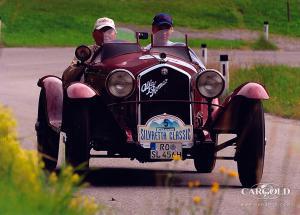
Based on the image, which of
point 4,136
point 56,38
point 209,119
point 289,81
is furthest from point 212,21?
point 4,136

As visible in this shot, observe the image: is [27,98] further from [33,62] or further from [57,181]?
[57,181]

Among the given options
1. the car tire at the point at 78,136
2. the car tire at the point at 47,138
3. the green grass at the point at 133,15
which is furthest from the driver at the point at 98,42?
the green grass at the point at 133,15

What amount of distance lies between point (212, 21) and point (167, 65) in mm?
41761

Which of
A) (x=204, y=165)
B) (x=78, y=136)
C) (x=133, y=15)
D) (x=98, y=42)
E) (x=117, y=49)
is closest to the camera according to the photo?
(x=78, y=136)

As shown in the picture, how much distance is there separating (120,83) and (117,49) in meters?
1.00

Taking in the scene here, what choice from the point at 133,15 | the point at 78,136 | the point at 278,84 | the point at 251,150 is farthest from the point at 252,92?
the point at 133,15

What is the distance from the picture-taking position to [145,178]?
12.9m

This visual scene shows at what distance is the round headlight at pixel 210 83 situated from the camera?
12117 mm

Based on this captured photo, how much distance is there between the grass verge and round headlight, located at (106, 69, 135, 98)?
203 inches

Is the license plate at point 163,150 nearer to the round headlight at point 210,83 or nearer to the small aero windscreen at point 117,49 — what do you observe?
the round headlight at point 210,83

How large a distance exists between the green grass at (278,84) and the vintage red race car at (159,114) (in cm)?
761

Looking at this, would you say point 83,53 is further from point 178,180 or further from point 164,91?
point 178,180

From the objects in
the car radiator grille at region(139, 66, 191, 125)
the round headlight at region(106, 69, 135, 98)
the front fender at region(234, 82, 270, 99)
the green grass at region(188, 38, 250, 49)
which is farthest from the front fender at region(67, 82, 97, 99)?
the green grass at region(188, 38, 250, 49)

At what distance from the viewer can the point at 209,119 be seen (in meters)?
12.5
